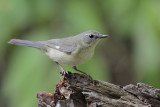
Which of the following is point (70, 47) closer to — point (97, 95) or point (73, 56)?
point (73, 56)

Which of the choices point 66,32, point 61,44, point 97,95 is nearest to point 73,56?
point 61,44

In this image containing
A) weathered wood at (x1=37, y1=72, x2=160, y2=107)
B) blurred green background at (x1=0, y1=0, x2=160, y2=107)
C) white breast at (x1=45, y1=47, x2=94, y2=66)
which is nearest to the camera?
weathered wood at (x1=37, y1=72, x2=160, y2=107)

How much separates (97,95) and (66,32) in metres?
1.52

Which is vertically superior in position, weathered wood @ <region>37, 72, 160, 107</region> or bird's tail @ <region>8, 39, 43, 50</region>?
bird's tail @ <region>8, 39, 43, 50</region>

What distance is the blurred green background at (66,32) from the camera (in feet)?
15.0

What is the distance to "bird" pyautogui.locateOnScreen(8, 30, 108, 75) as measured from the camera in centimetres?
436

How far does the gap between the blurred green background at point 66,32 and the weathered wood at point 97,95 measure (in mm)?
642

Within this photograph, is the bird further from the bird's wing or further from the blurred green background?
the blurred green background

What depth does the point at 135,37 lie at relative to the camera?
15.7 ft

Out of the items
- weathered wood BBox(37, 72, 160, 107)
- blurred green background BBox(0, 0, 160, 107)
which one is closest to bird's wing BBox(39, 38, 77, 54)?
blurred green background BBox(0, 0, 160, 107)

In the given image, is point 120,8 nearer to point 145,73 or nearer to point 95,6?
point 95,6

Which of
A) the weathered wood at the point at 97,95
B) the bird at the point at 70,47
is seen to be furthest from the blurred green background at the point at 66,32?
the weathered wood at the point at 97,95

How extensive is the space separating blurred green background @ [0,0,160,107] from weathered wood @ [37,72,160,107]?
0.64 m

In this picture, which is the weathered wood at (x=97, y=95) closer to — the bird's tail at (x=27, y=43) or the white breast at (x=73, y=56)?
the white breast at (x=73, y=56)
